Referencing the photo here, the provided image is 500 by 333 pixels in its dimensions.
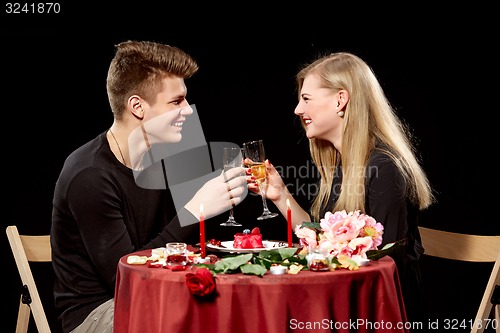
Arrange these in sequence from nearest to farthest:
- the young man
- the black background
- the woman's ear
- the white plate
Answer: the white plate, the young man, the woman's ear, the black background

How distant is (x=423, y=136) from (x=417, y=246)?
1034mm

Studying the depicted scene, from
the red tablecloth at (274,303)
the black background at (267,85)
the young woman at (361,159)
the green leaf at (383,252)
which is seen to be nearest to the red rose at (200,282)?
the red tablecloth at (274,303)

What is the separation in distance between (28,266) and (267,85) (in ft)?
5.44

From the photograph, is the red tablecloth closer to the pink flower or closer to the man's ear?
the pink flower

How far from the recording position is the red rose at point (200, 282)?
2010 mm

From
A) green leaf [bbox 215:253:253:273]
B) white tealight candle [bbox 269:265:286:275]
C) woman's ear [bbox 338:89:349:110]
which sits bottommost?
white tealight candle [bbox 269:265:286:275]

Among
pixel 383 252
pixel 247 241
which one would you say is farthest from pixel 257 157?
pixel 383 252


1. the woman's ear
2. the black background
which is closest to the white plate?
the woman's ear

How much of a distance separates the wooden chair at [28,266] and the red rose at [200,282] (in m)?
0.93

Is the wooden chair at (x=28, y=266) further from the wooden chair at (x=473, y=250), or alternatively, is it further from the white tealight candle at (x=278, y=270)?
the wooden chair at (x=473, y=250)

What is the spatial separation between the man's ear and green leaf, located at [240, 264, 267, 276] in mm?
1139

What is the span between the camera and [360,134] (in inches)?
113

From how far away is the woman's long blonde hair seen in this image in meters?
2.72

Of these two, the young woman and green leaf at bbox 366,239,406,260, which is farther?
the young woman
